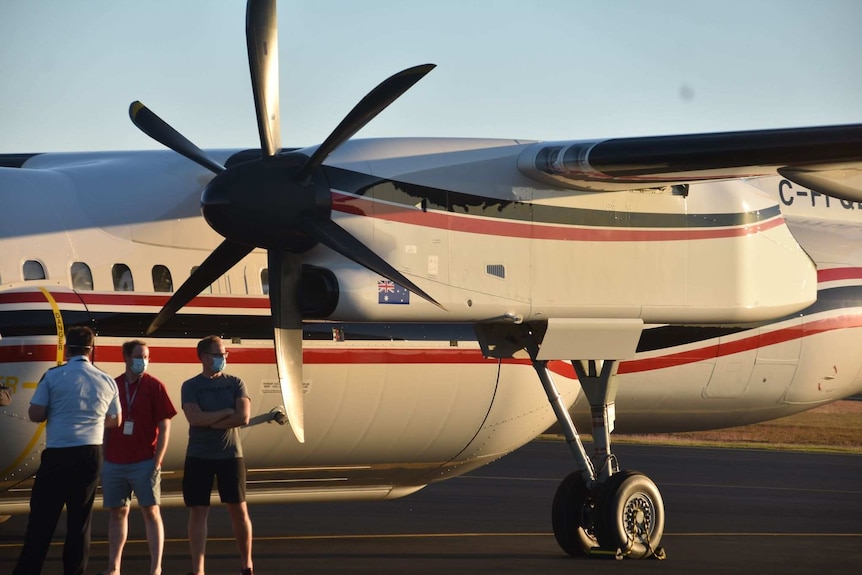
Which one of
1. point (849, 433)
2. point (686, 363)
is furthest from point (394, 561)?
point (849, 433)

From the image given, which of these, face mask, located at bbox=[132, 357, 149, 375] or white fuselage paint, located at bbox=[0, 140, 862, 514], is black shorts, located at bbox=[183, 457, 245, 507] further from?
white fuselage paint, located at bbox=[0, 140, 862, 514]

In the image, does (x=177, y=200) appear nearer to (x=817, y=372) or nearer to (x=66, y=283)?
(x=66, y=283)

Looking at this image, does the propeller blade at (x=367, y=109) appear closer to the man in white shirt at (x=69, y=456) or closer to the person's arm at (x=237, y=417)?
the person's arm at (x=237, y=417)

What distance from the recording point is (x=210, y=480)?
→ 10.6 meters

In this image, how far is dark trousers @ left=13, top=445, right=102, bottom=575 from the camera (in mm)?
9523

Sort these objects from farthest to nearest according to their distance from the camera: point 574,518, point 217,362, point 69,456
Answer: point 574,518 < point 217,362 < point 69,456

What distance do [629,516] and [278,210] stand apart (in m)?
4.98

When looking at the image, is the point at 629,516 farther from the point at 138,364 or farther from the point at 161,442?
the point at 138,364

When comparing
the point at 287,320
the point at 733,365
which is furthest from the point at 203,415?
the point at 733,365

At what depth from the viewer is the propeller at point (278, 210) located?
11.6 meters

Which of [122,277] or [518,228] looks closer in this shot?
[122,277]

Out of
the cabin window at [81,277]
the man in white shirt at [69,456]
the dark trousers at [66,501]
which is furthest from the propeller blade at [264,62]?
the dark trousers at [66,501]

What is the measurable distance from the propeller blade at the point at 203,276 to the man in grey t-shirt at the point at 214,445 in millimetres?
1671

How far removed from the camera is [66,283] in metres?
12.2
